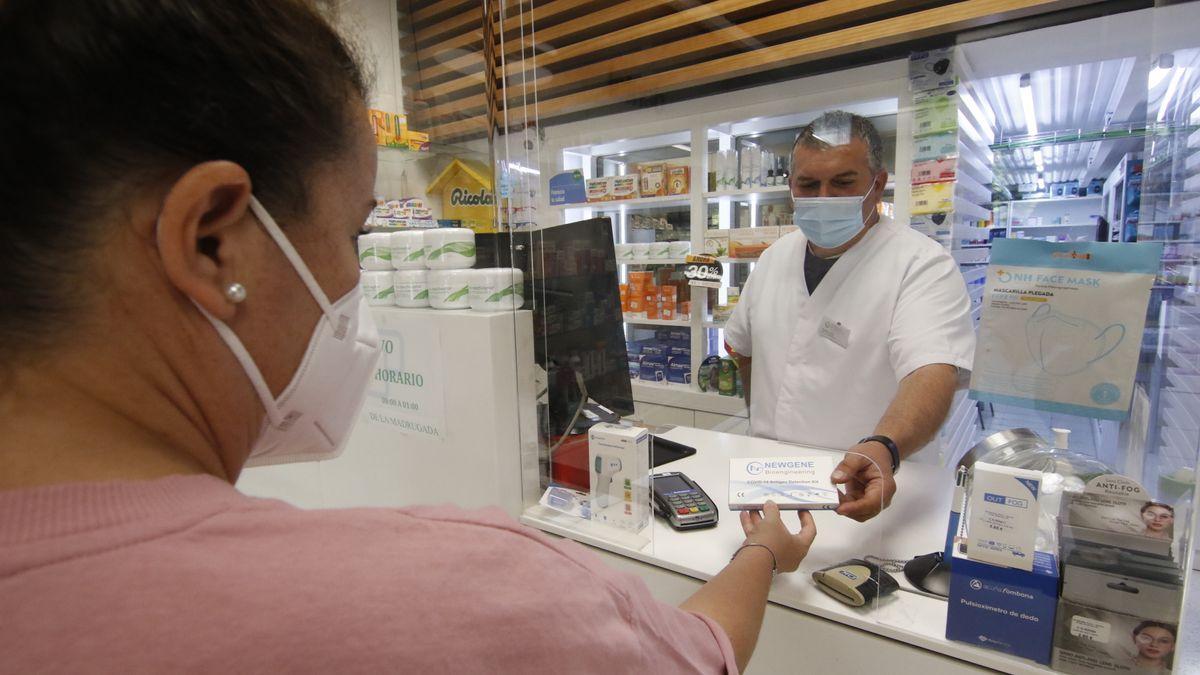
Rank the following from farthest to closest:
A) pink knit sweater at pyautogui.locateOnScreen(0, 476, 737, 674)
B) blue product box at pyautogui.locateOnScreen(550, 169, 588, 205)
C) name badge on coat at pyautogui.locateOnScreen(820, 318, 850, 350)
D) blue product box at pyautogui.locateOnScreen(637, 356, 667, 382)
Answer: blue product box at pyautogui.locateOnScreen(637, 356, 667, 382), blue product box at pyautogui.locateOnScreen(550, 169, 588, 205), name badge on coat at pyautogui.locateOnScreen(820, 318, 850, 350), pink knit sweater at pyautogui.locateOnScreen(0, 476, 737, 674)

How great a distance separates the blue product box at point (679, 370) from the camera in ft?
8.28

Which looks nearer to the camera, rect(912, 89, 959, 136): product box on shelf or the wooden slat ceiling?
rect(912, 89, 959, 136): product box on shelf

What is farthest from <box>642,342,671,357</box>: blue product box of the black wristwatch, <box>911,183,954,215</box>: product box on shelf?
the black wristwatch

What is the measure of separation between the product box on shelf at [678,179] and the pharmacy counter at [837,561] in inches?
59.3

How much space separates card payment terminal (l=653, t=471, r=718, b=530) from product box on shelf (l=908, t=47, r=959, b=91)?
144 cm

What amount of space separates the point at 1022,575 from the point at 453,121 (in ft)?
8.60

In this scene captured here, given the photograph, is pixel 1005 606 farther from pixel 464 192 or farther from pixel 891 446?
pixel 464 192

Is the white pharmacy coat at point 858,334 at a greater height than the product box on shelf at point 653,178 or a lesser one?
lesser

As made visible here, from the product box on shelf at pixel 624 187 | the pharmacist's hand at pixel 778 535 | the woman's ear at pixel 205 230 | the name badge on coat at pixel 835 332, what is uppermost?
the product box on shelf at pixel 624 187

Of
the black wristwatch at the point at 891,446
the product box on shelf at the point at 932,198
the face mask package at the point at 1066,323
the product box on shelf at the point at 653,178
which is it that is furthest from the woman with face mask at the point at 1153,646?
the product box on shelf at the point at 653,178

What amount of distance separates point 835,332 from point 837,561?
0.74 metres

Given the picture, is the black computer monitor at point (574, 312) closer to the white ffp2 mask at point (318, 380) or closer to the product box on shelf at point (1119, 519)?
the white ffp2 mask at point (318, 380)

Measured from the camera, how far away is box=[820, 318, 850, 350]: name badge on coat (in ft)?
5.46

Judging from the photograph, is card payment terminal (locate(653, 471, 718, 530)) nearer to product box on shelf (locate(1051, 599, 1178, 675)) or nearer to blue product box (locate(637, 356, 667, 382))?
product box on shelf (locate(1051, 599, 1178, 675))
